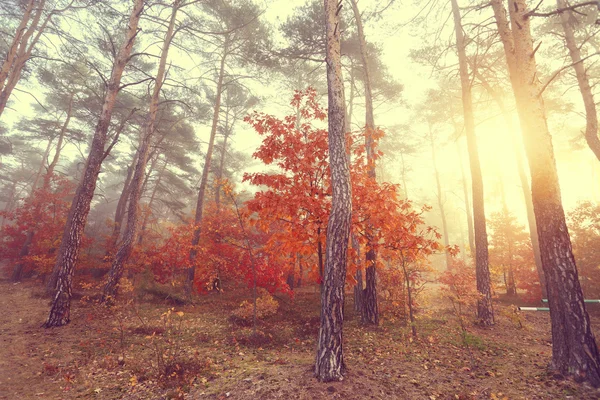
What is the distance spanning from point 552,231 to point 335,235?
3793mm

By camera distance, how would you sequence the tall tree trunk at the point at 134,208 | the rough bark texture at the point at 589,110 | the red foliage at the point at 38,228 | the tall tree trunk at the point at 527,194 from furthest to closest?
1. the red foliage at the point at 38,228
2. the tall tree trunk at the point at 527,194
3. the tall tree trunk at the point at 134,208
4. the rough bark texture at the point at 589,110

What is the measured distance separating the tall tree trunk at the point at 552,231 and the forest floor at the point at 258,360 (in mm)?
458

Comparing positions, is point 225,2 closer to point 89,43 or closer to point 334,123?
point 89,43

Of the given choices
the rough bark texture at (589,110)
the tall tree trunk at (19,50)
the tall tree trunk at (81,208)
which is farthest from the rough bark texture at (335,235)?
the tall tree trunk at (19,50)

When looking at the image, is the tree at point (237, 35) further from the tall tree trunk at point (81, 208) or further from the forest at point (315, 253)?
the tall tree trunk at point (81, 208)

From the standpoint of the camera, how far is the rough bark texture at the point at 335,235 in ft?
13.5

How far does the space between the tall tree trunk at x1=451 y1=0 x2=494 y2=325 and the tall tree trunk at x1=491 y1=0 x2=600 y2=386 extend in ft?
12.9

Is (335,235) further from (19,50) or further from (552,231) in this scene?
(19,50)

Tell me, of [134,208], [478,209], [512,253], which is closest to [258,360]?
[134,208]

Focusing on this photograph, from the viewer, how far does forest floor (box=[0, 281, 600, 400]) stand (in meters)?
4.10

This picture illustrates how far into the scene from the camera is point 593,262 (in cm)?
1102

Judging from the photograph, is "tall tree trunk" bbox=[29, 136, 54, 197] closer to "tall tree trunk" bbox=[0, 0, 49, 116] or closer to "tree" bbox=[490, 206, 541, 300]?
"tall tree trunk" bbox=[0, 0, 49, 116]

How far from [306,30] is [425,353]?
38.9 feet

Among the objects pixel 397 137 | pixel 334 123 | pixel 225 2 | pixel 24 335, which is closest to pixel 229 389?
pixel 334 123
